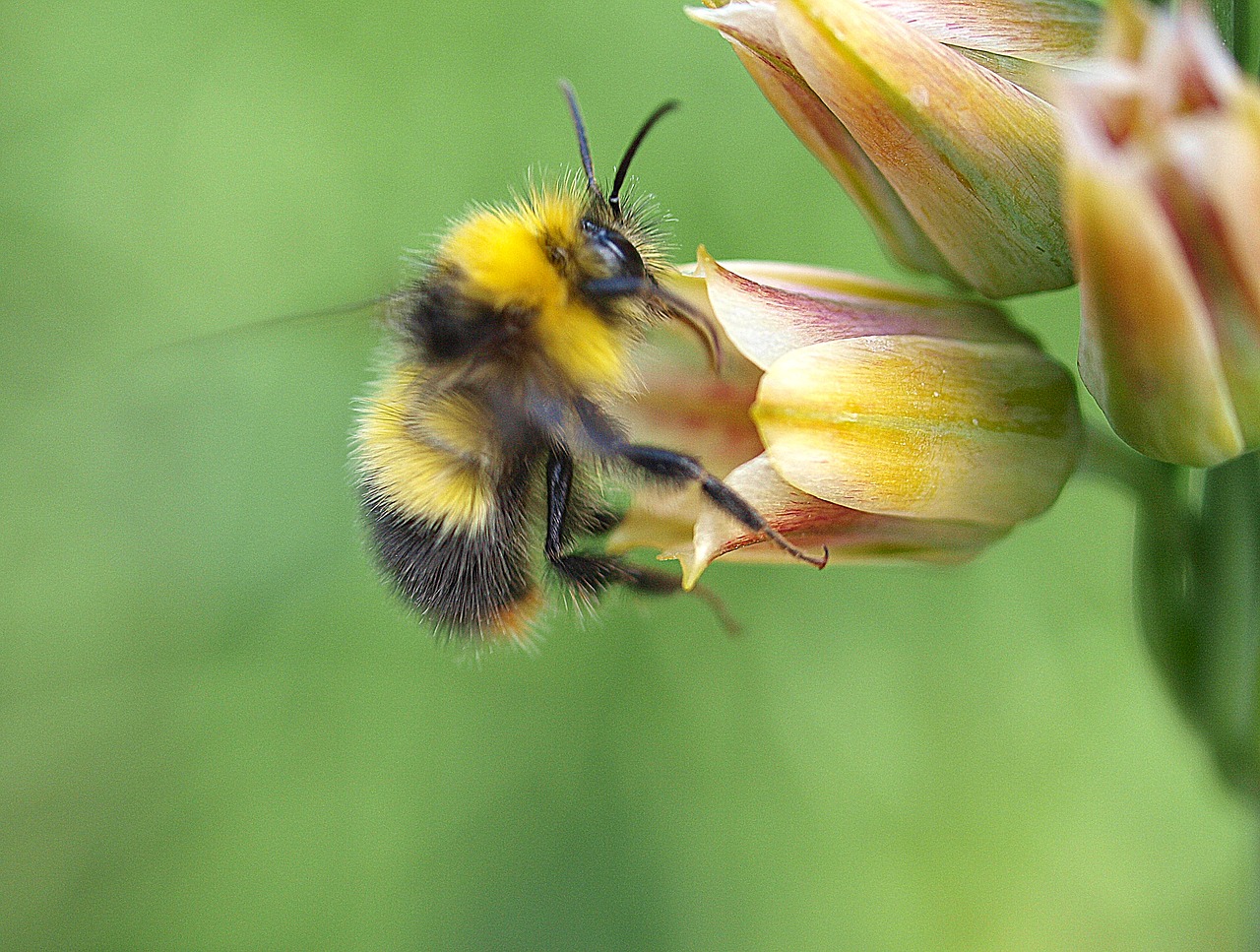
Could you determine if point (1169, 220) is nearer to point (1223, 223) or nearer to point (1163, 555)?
point (1223, 223)

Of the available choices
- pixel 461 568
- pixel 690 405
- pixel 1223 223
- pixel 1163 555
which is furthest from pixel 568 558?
pixel 1223 223

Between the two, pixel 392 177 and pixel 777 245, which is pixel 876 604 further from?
pixel 392 177

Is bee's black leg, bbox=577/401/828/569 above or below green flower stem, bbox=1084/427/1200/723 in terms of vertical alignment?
above

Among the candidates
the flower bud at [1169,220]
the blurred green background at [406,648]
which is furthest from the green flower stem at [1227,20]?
the blurred green background at [406,648]

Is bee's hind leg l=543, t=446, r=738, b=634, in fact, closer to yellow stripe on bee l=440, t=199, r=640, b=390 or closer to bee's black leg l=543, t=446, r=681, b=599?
bee's black leg l=543, t=446, r=681, b=599

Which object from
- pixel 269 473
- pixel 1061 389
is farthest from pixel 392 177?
pixel 1061 389

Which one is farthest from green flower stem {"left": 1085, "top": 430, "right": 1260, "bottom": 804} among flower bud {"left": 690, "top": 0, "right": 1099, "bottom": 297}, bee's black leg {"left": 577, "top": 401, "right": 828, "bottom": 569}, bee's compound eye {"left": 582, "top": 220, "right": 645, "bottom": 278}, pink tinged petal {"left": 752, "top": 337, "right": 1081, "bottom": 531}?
bee's compound eye {"left": 582, "top": 220, "right": 645, "bottom": 278}
